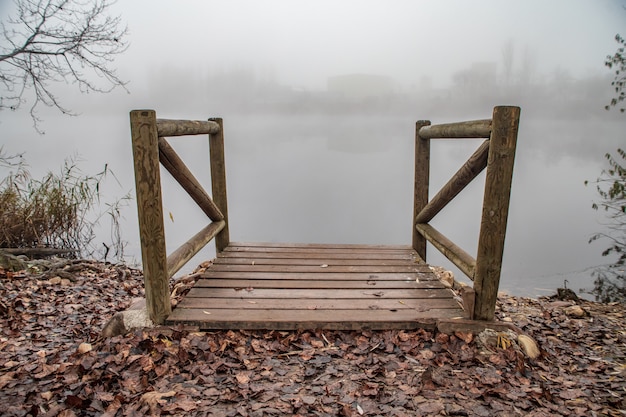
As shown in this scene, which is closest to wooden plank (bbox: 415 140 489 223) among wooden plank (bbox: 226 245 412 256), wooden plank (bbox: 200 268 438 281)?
wooden plank (bbox: 226 245 412 256)

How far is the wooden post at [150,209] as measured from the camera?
276 cm

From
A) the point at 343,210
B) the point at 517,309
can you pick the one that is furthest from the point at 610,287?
the point at 343,210

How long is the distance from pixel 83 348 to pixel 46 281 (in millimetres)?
2360

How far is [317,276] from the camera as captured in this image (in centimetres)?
400

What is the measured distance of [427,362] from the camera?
109 inches

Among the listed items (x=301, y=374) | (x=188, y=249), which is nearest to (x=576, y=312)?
(x=301, y=374)

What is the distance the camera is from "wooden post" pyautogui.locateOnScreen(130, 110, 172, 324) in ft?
9.07

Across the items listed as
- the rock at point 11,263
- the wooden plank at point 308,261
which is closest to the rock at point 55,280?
the rock at point 11,263

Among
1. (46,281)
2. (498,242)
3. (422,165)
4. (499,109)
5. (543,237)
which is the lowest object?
(543,237)

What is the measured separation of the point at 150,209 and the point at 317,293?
4.92 feet

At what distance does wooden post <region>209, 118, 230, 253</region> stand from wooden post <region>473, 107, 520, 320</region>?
9.49ft

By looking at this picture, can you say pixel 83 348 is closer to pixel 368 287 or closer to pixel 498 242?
pixel 368 287

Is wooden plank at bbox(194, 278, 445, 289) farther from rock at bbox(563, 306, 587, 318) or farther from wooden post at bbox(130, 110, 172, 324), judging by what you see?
rock at bbox(563, 306, 587, 318)

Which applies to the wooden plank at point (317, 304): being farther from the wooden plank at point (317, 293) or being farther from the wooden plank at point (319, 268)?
the wooden plank at point (319, 268)
